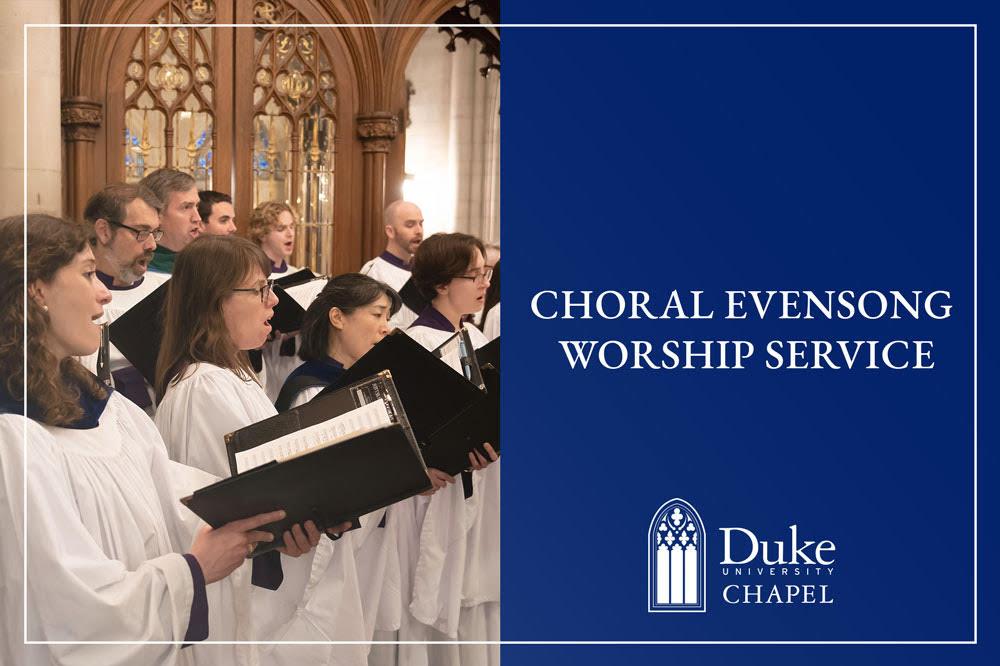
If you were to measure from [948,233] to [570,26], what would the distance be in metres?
1.04

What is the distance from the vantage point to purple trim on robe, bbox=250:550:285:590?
8.83 ft

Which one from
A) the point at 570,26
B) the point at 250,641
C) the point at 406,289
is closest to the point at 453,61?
the point at 406,289

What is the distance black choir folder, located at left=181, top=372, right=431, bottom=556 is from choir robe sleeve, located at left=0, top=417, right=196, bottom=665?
0.61 feet

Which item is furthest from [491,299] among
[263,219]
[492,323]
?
[263,219]

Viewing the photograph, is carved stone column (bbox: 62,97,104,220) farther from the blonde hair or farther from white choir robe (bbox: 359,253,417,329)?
white choir robe (bbox: 359,253,417,329)

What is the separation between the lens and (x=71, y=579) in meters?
2.24

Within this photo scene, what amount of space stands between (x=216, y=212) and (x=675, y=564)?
1.68 m

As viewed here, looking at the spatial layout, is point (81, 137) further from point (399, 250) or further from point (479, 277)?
point (479, 277)

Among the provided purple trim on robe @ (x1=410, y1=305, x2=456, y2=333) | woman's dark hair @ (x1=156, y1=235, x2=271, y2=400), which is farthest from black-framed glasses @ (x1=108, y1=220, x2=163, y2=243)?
purple trim on robe @ (x1=410, y1=305, x2=456, y2=333)

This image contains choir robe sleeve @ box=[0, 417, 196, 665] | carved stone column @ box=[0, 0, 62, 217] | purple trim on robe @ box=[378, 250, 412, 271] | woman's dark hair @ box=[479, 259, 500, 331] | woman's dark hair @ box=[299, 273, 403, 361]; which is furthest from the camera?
woman's dark hair @ box=[479, 259, 500, 331]

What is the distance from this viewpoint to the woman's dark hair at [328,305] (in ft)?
9.64

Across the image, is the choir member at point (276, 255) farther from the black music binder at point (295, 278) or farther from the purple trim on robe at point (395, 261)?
the purple trim on robe at point (395, 261)

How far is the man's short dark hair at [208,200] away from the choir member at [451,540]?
1.97 ft

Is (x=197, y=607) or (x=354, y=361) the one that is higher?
(x=354, y=361)
